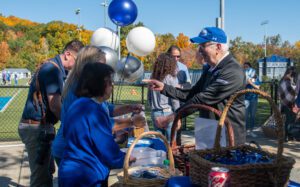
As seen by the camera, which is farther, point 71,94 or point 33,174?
point 33,174

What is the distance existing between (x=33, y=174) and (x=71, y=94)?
1.34 meters

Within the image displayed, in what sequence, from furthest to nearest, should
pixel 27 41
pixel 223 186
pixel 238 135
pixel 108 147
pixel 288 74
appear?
1. pixel 27 41
2. pixel 288 74
3. pixel 238 135
4. pixel 108 147
5. pixel 223 186

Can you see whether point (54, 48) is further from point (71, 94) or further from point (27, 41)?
point (71, 94)

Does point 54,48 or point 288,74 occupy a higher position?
point 54,48

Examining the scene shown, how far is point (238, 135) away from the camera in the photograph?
273 centimetres

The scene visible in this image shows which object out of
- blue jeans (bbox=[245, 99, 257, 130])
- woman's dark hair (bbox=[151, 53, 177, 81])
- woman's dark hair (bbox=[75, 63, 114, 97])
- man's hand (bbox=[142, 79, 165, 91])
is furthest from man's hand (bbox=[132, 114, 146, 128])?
blue jeans (bbox=[245, 99, 257, 130])

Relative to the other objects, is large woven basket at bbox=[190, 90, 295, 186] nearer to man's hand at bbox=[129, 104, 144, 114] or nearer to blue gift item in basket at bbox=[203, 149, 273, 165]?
blue gift item in basket at bbox=[203, 149, 273, 165]

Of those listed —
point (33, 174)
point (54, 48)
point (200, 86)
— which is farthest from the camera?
point (54, 48)

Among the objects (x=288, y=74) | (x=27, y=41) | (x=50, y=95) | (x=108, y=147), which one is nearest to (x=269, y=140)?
(x=288, y=74)

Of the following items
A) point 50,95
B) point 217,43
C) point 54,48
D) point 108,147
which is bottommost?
point 108,147

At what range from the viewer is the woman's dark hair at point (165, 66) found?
5639 millimetres

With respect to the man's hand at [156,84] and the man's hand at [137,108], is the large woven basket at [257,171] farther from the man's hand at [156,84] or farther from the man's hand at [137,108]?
the man's hand at [137,108]

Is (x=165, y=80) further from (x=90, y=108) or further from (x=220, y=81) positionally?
(x=90, y=108)

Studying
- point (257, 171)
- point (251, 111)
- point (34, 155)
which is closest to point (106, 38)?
point (251, 111)
